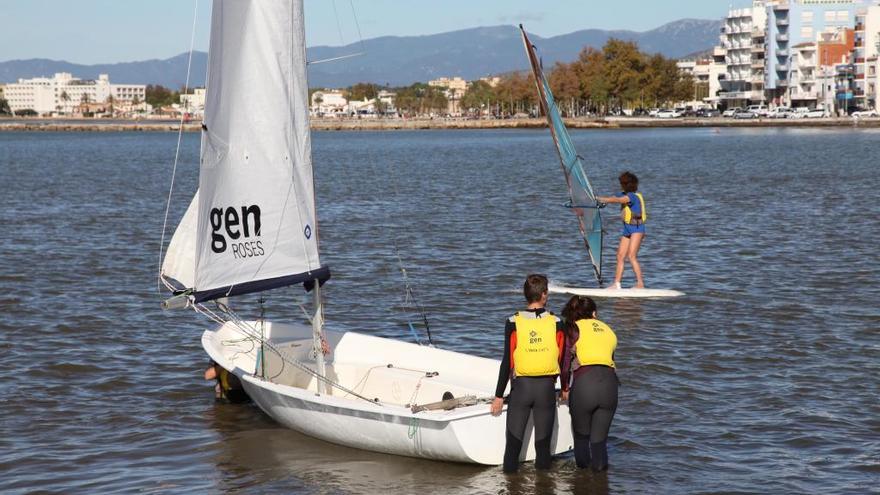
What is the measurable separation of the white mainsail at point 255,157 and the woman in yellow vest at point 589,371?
3.43 metres

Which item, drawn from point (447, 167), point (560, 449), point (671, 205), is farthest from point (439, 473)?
point (447, 167)

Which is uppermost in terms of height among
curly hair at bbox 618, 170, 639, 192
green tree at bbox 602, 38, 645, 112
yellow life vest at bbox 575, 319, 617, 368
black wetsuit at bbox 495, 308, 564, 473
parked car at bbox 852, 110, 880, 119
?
green tree at bbox 602, 38, 645, 112

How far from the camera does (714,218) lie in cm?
3750

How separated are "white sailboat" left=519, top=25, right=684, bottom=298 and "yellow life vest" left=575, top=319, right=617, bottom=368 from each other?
10.5 metres

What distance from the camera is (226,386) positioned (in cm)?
1418

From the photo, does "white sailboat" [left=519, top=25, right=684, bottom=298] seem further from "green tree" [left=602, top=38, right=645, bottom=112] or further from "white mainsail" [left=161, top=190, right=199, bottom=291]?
"green tree" [left=602, top=38, right=645, bottom=112]

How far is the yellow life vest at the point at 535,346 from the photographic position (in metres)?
10.4

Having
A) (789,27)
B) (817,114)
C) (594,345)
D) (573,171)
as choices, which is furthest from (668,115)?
(594,345)

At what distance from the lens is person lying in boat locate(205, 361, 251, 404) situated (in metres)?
14.1

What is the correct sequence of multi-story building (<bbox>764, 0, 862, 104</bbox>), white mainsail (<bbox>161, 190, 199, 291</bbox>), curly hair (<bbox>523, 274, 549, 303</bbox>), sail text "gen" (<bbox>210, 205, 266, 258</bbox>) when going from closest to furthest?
curly hair (<bbox>523, 274, 549, 303</bbox>)
sail text "gen" (<bbox>210, 205, 266, 258</bbox>)
white mainsail (<bbox>161, 190, 199, 291</bbox>)
multi-story building (<bbox>764, 0, 862, 104</bbox>)

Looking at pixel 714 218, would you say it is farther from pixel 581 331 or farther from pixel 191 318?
pixel 581 331

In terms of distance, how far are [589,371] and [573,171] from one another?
11244 mm

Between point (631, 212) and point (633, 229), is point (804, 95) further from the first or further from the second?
point (631, 212)

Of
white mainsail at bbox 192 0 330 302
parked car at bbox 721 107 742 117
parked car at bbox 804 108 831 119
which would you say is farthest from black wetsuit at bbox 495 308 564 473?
parked car at bbox 721 107 742 117
